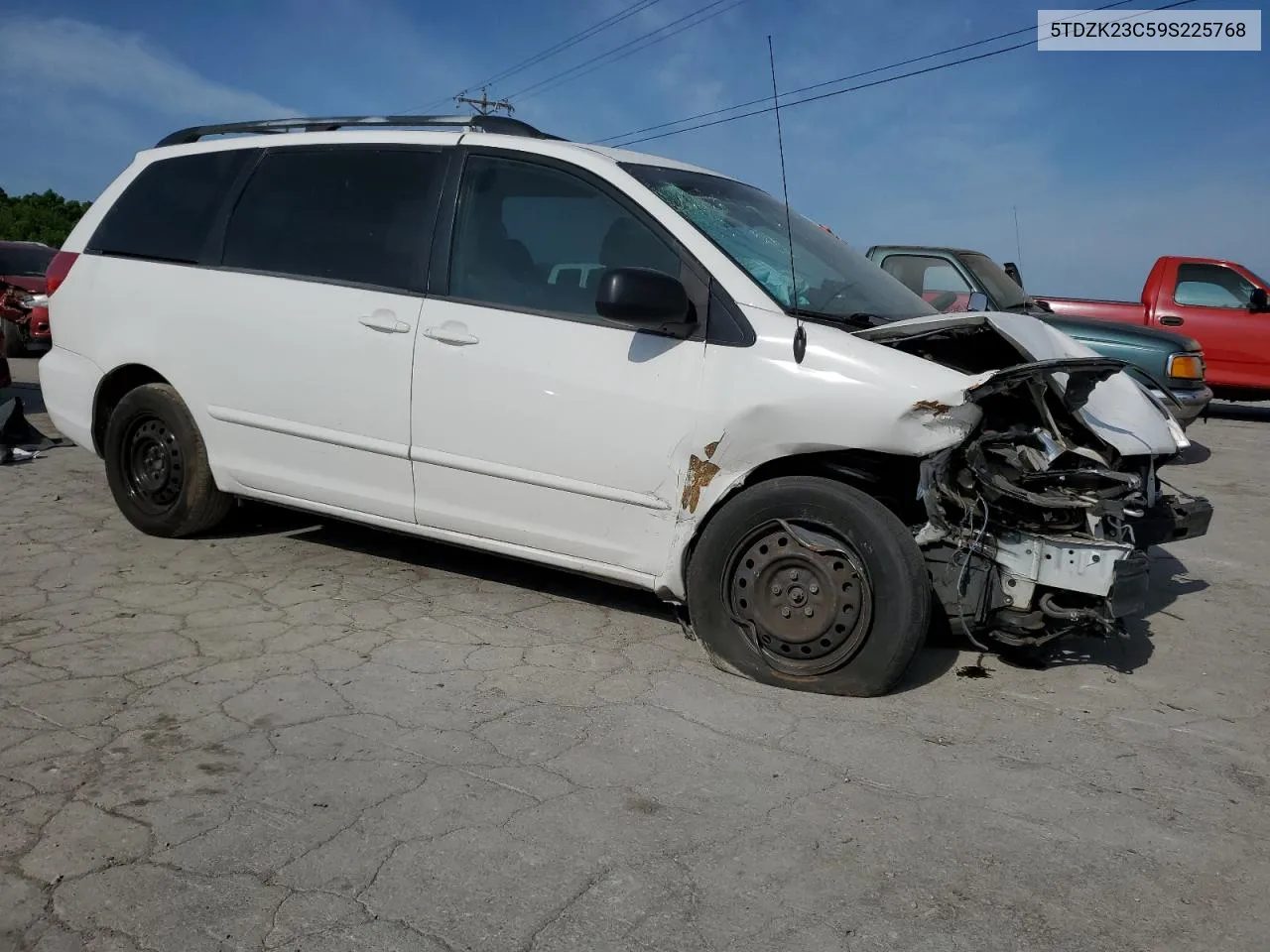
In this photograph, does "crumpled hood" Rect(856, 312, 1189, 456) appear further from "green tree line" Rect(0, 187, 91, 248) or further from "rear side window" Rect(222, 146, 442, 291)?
"green tree line" Rect(0, 187, 91, 248)

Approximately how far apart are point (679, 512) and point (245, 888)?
194 centimetres

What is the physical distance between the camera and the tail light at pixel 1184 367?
9711 mm

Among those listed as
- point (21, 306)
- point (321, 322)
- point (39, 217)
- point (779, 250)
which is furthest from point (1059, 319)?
point (39, 217)

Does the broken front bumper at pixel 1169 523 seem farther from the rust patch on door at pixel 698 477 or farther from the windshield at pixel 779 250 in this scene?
the rust patch on door at pixel 698 477

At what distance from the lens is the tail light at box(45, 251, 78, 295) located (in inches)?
216

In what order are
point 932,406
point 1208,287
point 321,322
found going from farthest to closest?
point 1208,287 < point 321,322 < point 932,406

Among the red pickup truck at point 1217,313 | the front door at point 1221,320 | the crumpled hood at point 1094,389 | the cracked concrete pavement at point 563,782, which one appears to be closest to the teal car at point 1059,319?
the red pickup truck at point 1217,313

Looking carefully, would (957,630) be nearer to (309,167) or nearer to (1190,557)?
(1190,557)

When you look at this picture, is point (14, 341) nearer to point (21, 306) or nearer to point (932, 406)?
point (21, 306)

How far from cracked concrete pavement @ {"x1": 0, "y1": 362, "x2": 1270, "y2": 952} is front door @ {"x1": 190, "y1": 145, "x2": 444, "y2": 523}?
0.54 metres

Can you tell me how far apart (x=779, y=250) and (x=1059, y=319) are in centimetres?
631

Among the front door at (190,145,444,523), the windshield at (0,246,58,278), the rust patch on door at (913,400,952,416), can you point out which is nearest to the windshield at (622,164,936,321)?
the rust patch on door at (913,400,952,416)

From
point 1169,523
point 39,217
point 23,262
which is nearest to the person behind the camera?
point 1169,523

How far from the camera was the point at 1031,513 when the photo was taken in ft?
12.5
